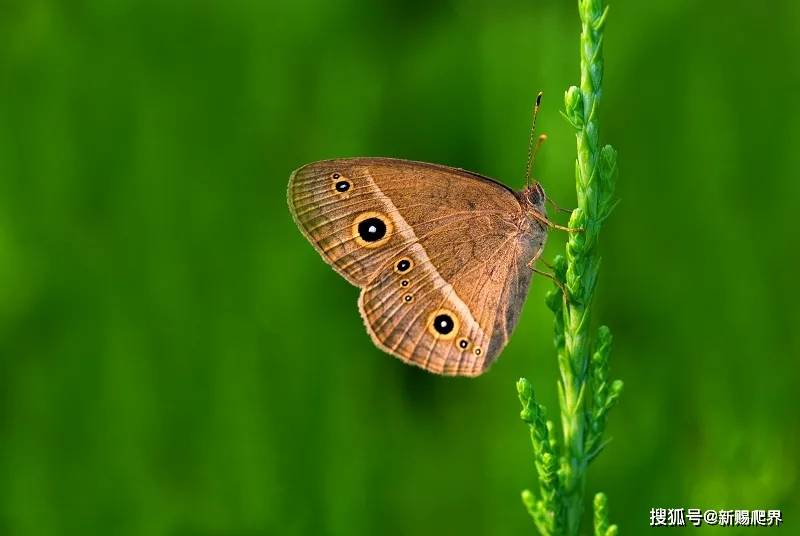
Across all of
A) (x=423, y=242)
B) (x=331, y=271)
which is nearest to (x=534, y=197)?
(x=423, y=242)

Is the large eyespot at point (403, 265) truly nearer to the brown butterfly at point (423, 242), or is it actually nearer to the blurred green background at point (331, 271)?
the brown butterfly at point (423, 242)

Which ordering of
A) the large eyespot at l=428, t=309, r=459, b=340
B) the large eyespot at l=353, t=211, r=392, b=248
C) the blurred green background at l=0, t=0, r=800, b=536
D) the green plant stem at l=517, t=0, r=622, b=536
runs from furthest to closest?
the blurred green background at l=0, t=0, r=800, b=536
the large eyespot at l=353, t=211, r=392, b=248
the large eyespot at l=428, t=309, r=459, b=340
the green plant stem at l=517, t=0, r=622, b=536

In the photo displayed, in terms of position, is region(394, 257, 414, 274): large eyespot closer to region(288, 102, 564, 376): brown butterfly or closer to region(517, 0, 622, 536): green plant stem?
region(288, 102, 564, 376): brown butterfly

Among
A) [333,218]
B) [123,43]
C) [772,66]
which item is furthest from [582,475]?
[123,43]

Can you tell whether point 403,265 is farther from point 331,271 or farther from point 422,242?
point 331,271

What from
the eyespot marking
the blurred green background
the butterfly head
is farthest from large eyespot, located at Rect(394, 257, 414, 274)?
the blurred green background

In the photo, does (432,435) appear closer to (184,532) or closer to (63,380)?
(184,532)

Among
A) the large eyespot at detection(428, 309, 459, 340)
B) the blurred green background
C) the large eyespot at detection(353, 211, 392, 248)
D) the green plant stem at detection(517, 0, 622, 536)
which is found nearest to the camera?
the green plant stem at detection(517, 0, 622, 536)
